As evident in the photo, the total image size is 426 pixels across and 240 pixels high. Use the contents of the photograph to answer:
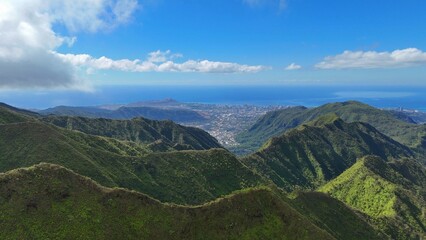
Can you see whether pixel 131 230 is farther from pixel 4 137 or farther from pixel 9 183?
pixel 4 137

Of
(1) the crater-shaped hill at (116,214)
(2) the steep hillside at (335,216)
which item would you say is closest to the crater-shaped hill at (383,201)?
(2) the steep hillside at (335,216)

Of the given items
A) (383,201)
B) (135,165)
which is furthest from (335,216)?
(135,165)

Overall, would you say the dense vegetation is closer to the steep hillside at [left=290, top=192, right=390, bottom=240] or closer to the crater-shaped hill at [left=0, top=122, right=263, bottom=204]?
the crater-shaped hill at [left=0, top=122, right=263, bottom=204]

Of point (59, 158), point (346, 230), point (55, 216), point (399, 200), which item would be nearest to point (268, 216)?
point (55, 216)

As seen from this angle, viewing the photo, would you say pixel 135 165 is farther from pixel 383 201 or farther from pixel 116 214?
pixel 383 201

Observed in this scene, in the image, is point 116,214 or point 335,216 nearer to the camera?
point 116,214

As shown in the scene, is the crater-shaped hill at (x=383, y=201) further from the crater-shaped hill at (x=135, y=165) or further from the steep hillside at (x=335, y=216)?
the crater-shaped hill at (x=135, y=165)
